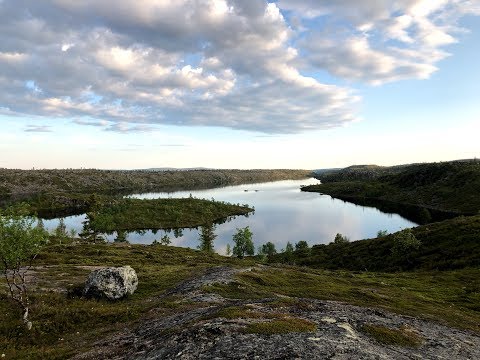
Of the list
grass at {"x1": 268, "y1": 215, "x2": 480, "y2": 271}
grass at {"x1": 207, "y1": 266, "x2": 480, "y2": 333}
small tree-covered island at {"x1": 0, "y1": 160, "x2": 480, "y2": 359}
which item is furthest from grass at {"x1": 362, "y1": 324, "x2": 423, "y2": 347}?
grass at {"x1": 268, "y1": 215, "x2": 480, "y2": 271}

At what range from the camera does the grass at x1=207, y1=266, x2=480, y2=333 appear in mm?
41375

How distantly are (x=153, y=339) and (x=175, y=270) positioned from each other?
128 ft

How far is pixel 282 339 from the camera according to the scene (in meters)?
21.2

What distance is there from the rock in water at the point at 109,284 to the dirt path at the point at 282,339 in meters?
13.2

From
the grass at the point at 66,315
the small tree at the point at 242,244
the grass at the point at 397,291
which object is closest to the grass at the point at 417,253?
the small tree at the point at 242,244

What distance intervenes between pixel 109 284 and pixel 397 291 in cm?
4587

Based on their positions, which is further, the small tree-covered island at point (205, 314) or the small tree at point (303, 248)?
the small tree at point (303, 248)

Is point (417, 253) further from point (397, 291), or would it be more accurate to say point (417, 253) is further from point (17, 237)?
point (17, 237)

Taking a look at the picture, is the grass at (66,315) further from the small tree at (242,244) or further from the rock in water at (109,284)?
the small tree at (242,244)

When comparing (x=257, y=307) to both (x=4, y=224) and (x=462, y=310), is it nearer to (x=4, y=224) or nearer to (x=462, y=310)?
(x=4, y=224)

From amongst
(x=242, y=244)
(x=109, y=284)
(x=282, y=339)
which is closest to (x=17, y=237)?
(x=109, y=284)

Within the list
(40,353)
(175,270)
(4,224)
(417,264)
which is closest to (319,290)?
(175,270)

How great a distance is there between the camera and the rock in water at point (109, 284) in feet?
136

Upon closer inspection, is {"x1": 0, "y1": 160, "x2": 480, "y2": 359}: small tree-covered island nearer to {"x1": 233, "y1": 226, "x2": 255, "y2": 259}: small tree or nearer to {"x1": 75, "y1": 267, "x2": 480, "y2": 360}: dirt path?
{"x1": 75, "y1": 267, "x2": 480, "y2": 360}: dirt path
